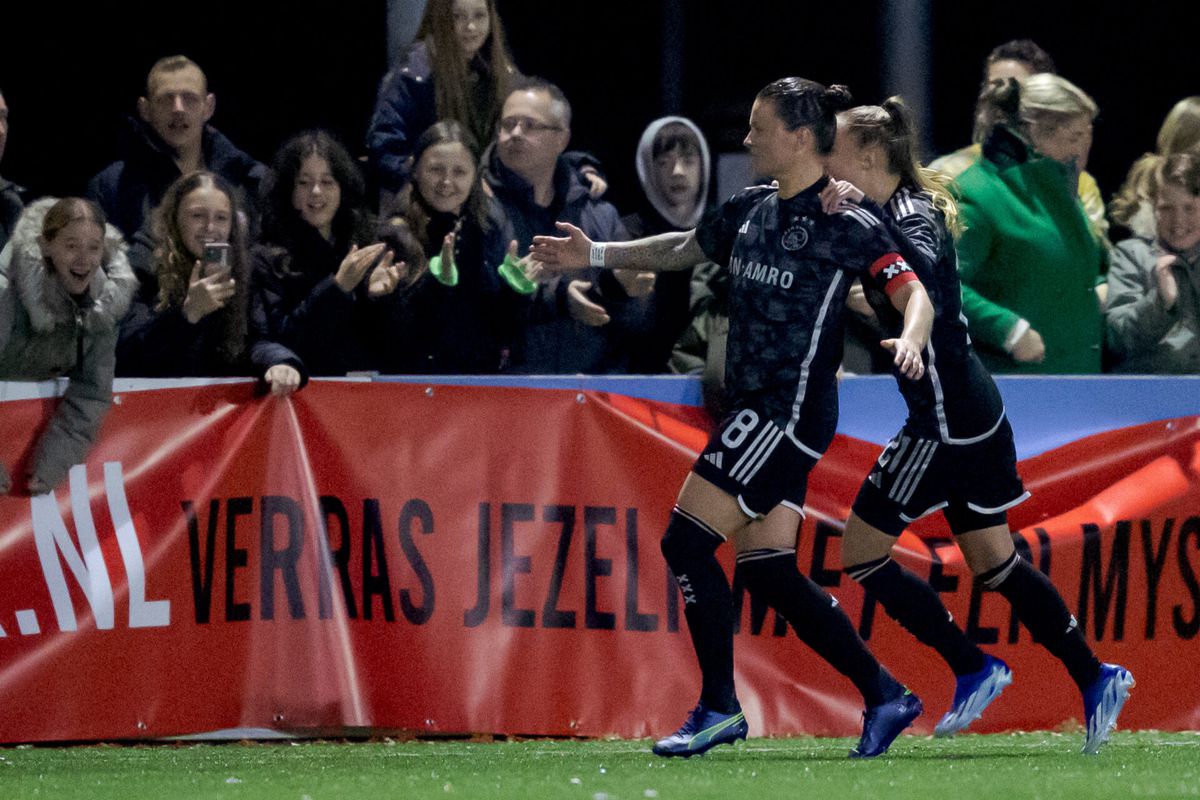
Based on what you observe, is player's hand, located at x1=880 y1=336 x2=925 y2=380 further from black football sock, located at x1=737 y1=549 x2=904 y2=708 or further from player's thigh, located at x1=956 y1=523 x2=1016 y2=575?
player's thigh, located at x1=956 y1=523 x2=1016 y2=575

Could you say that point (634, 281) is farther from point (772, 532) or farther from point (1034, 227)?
point (772, 532)

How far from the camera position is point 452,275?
373 inches

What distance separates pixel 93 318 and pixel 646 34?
7.14m

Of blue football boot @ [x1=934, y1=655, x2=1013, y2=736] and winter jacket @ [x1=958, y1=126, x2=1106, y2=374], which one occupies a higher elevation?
winter jacket @ [x1=958, y1=126, x2=1106, y2=374]

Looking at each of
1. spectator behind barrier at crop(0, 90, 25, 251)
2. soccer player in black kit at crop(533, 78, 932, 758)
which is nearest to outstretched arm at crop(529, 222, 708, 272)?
soccer player in black kit at crop(533, 78, 932, 758)

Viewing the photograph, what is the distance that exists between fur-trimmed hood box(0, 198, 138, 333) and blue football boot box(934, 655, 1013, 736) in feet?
10.7

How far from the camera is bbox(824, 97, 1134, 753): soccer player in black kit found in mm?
7898

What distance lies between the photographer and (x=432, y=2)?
33.1ft

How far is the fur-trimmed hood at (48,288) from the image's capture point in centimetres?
880

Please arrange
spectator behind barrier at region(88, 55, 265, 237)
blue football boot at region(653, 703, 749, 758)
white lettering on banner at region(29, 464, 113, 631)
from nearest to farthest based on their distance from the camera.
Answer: blue football boot at region(653, 703, 749, 758) → white lettering on banner at region(29, 464, 113, 631) → spectator behind barrier at region(88, 55, 265, 237)

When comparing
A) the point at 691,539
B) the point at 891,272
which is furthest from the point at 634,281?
the point at 891,272

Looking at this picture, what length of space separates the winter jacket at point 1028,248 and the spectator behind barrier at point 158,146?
283cm

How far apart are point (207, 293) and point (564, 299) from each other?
1405 mm

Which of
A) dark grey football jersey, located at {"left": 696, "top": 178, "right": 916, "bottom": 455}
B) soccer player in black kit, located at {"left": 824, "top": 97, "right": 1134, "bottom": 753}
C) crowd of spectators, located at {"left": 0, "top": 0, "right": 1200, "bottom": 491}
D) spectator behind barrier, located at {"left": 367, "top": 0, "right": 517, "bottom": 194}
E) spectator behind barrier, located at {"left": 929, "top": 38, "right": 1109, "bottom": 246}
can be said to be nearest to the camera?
dark grey football jersey, located at {"left": 696, "top": 178, "right": 916, "bottom": 455}
